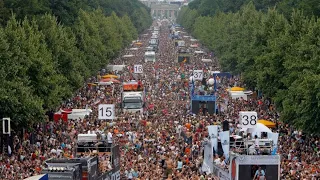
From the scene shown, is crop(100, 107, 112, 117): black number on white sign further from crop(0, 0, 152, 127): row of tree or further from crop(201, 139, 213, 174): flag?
crop(201, 139, 213, 174): flag

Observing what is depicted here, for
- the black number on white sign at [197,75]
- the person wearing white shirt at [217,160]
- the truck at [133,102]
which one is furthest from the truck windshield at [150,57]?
the person wearing white shirt at [217,160]

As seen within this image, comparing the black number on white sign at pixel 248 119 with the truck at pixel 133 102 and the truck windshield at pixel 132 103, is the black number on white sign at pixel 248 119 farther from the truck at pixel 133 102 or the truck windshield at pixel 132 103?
the truck windshield at pixel 132 103

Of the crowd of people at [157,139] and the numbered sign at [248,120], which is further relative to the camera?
the numbered sign at [248,120]

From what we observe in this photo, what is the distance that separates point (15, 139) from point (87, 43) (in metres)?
44.8

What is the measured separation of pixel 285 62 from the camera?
63062mm

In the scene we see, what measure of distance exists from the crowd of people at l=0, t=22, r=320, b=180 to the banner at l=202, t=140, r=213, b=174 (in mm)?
383

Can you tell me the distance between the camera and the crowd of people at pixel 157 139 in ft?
141

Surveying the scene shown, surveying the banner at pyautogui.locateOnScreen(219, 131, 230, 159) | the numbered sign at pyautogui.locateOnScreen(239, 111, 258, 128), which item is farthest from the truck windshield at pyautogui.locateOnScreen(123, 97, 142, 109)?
the banner at pyautogui.locateOnScreen(219, 131, 230, 159)

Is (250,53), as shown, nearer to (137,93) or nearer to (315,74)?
(137,93)

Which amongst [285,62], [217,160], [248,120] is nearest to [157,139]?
[248,120]

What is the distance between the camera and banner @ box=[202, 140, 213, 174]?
135 feet

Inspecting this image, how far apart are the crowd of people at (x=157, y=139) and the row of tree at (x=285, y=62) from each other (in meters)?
1.64

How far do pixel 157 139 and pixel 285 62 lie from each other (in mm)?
13496

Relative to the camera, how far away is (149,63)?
4833 inches
